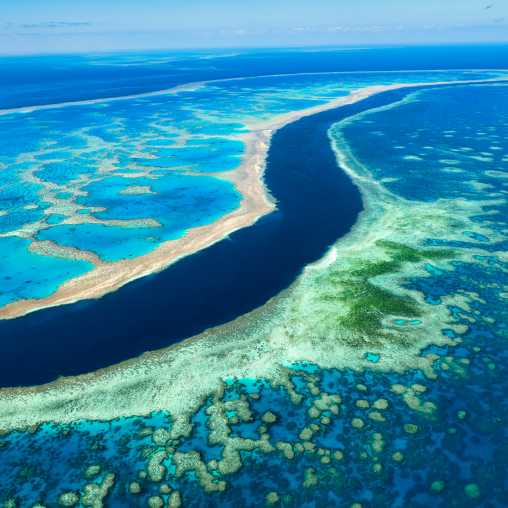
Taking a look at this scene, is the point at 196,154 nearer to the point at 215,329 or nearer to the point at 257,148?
the point at 257,148

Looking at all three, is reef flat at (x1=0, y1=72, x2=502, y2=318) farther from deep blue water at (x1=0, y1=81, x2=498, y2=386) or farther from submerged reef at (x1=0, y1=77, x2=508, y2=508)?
submerged reef at (x1=0, y1=77, x2=508, y2=508)

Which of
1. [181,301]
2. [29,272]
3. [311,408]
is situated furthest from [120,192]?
[311,408]

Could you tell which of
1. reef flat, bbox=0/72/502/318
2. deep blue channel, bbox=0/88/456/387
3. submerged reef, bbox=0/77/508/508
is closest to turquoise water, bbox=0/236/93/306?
reef flat, bbox=0/72/502/318

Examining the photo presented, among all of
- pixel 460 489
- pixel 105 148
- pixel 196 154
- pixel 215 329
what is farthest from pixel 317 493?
pixel 105 148

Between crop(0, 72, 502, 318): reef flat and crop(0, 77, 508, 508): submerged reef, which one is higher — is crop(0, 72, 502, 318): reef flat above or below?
above

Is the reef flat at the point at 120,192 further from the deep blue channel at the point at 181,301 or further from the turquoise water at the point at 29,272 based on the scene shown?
the deep blue channel at the point at 181,301

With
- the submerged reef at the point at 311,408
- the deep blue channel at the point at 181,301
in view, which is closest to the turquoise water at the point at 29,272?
the deep blue channel at the point at 181,301
